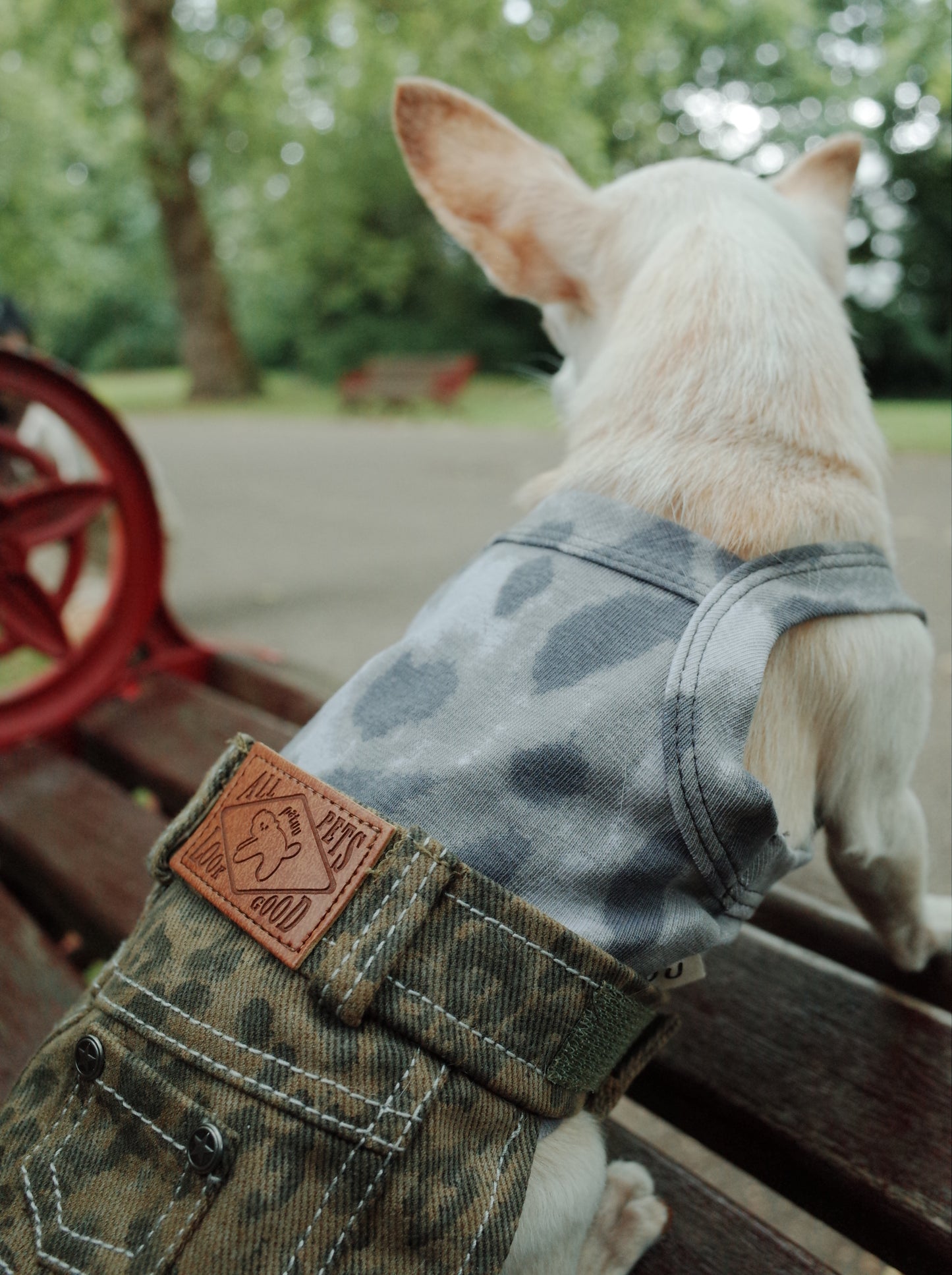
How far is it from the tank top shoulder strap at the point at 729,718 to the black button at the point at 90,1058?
1.50 ft

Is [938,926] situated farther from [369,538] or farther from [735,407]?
[369,538]

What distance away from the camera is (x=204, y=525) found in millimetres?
4113

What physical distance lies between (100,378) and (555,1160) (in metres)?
15.4

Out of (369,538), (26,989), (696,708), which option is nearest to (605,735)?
(696,708)

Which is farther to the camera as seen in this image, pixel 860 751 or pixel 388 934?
A: pixel 860 751

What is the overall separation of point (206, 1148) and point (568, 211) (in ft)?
3.26

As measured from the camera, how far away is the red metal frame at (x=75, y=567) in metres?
1.74

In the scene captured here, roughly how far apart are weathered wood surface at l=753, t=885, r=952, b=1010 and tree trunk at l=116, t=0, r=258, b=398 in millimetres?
6711

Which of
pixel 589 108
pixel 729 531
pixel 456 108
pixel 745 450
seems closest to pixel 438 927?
pixel 729 531

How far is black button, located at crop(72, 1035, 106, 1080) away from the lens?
0.66 metres

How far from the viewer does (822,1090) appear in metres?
0.94

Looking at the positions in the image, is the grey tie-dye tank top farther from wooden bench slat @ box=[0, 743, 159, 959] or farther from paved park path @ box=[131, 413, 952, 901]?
wooden bench slat @ box=[0, 743, 159, 959]

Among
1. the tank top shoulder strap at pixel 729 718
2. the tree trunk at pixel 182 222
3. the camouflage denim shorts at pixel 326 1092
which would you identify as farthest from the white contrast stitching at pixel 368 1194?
the tree trunk at pixel 182 222

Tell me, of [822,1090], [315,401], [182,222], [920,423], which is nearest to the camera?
[822,1090]
